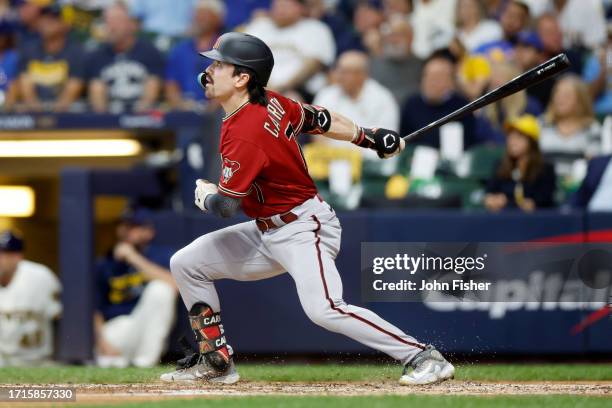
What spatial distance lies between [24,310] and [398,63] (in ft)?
12.7

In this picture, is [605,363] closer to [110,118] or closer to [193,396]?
[193,396]

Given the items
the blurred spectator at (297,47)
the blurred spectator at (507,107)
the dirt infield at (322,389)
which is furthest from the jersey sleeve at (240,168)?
the blurred spectator at (297,47)

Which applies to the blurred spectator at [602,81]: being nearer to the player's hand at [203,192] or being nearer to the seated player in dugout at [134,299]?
the seated player in dugout at [134,299]

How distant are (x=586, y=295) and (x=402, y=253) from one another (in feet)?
5.19

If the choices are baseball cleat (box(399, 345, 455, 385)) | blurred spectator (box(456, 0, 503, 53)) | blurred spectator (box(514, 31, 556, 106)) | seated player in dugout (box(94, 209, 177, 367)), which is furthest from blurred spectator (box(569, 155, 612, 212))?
seated player in dugout (box(94, 209, 177, 367))

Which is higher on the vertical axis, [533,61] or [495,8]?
[495,8]

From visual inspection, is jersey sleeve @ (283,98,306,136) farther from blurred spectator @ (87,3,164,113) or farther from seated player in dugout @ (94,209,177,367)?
blurred spectator @ (87,3,164,113)

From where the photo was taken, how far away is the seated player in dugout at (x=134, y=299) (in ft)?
25.4

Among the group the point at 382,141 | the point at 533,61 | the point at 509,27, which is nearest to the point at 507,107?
the point at 533,61

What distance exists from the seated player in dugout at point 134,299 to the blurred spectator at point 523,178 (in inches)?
97.4

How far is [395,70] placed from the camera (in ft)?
31.6

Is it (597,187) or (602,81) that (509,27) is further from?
(597,187)

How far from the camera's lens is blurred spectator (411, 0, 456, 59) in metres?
9.88

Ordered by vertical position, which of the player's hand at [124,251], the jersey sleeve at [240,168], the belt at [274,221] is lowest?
the player's hand at [124,251]
